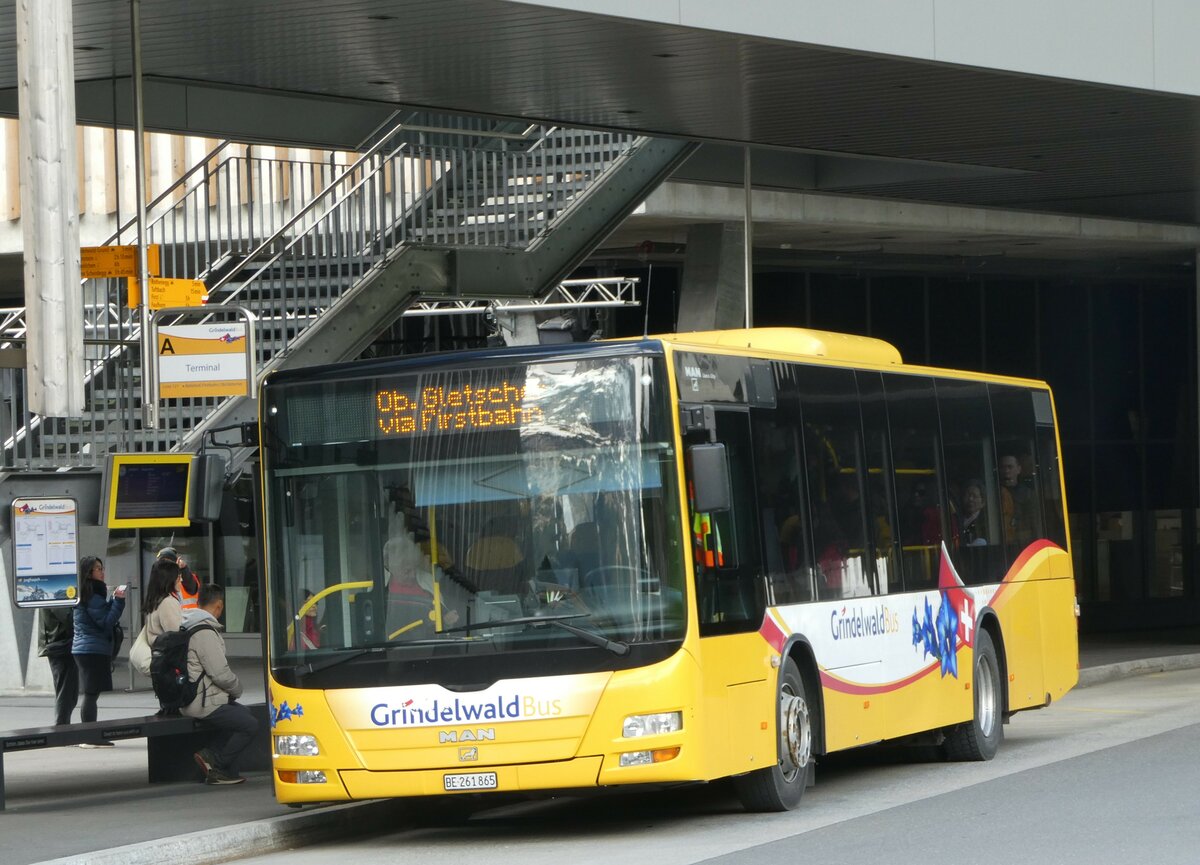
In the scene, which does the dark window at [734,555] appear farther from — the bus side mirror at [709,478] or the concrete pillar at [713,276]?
the concrete pillar at [713,276]

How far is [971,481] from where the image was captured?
14.7m

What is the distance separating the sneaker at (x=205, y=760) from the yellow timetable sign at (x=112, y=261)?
3.62 metres

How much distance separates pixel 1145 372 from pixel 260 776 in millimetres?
26496

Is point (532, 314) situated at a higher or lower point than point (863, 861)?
higher

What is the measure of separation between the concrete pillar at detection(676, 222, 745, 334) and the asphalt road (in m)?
11.5

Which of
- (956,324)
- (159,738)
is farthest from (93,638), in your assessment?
(956,324)

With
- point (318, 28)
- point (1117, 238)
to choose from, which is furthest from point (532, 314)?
point (318, 28)

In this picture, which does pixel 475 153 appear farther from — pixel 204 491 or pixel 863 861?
pixel 863 861

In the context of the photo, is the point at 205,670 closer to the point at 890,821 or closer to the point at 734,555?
the point at 734,555

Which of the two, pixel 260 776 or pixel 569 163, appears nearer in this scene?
pixel 260 776

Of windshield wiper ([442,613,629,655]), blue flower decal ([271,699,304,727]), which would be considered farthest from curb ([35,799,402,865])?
windshield wiper ([442,613,629,655])

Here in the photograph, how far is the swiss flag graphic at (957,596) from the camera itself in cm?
1401

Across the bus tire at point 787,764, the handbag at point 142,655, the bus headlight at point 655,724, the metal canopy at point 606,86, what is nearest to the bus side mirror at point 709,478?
the bus headlight at point 655,724

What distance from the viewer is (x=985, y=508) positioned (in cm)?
1490
